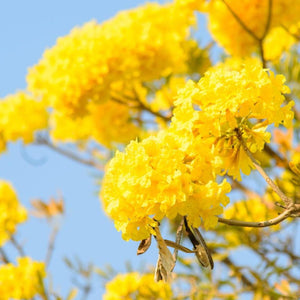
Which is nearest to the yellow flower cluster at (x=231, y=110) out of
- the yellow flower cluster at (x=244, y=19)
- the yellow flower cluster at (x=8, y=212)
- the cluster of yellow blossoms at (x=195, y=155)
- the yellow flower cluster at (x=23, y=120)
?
the cluster of yellow blossoms at (x=195, y=155)

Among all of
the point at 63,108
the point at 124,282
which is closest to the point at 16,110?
the point at 63,108

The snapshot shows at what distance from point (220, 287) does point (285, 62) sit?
76 cm

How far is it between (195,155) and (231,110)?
96mm

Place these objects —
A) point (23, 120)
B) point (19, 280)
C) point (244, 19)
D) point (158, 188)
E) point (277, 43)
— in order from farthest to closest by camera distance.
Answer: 1. point (23, 120)
2. point (277, 43)
3. point (19, 280)
4. point (244, 19)
5. point (158, 188)

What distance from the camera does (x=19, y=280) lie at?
86.0 inches

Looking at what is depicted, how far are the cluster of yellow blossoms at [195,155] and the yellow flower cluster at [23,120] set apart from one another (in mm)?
1698

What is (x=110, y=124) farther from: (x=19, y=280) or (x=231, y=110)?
(x=231, y=110)

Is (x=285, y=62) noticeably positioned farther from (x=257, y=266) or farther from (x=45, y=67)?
(x=45, y=67)

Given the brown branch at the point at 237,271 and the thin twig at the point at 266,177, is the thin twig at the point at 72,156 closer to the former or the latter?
the brown branch at the point at 237,271

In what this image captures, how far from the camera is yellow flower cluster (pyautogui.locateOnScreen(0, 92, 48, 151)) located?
8.71 feet

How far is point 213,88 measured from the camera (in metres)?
0.99

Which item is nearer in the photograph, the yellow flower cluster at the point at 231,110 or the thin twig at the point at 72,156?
the yellow flower cluster at the point at 231,110

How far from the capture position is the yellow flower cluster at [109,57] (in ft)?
6.56

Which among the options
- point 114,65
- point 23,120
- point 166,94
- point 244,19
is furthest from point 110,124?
point 244,19
